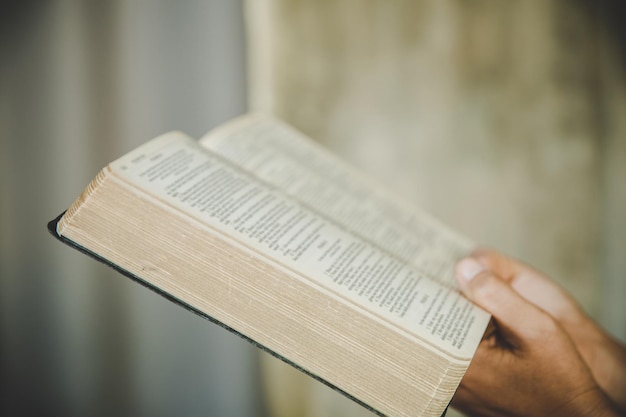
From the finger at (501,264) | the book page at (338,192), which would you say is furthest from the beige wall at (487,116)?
the finger at (501,264)

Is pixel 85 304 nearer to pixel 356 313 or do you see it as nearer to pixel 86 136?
pixel 86 136

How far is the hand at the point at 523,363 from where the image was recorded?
0.42 m

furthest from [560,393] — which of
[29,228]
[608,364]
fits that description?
[29,228]

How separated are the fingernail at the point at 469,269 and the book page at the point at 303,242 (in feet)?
0.13

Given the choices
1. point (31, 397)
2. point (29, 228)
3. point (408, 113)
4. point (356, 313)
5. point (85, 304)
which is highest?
point (356, 313)

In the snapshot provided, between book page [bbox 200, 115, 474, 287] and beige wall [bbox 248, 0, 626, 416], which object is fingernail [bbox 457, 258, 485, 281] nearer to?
book page [bbox 200, 115, 474, 287]

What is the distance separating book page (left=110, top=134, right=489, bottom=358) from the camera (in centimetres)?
36

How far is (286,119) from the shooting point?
105cm

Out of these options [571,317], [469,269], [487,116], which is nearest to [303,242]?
[469,269]

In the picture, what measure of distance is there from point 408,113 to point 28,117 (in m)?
0.79

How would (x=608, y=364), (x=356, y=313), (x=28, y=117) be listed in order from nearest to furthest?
(x=356, y=313) → (x=608, y=364) → (x=28, y=117)

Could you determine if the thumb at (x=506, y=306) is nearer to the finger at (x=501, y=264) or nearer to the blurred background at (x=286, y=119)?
the finger at (x=501, y=264)

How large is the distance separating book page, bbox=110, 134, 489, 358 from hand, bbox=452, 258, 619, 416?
3 cm

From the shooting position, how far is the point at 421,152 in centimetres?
113
